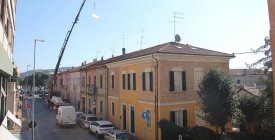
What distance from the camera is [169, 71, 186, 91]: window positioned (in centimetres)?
2481

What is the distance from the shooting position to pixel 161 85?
24.1 metres

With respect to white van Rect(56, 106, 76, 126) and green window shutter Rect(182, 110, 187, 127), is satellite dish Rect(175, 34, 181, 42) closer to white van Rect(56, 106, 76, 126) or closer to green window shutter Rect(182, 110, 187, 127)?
green window shutter Rect(182, 110, 187, 127)

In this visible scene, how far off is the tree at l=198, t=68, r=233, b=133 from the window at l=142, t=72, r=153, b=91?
532cm

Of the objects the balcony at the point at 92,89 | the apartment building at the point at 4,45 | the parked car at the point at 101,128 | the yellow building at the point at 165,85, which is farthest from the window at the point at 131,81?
the apartment building at the point at 4,45

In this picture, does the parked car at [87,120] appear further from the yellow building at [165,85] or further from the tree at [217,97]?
the tree at [217,97]

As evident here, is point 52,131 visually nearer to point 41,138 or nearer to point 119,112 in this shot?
point 41,138

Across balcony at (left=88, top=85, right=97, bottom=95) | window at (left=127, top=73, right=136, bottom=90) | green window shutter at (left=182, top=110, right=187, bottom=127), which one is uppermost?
window at (left=127, top=73, right=136, bottom=90)

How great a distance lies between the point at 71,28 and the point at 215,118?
2594 centimetres

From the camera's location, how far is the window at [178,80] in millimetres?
24812

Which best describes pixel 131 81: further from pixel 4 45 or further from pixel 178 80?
pixel 4 45

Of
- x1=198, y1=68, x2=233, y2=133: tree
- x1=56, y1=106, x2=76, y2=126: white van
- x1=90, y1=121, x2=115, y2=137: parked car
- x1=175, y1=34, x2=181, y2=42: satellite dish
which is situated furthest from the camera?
x1=56, y1=106, x2=76, y2=126: white van

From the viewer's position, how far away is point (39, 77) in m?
109

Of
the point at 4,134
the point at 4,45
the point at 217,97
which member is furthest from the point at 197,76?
the point at 4,134

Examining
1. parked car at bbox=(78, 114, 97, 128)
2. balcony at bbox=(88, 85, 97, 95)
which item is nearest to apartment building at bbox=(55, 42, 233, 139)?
parked car at bbox=(78, 114, 97, 128)
